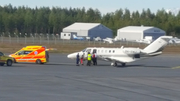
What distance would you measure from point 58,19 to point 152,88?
123 m

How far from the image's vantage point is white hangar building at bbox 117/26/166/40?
415ft

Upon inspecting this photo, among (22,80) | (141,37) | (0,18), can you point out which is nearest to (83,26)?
(141,37)

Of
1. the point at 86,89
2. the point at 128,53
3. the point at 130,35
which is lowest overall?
the point at 86,89

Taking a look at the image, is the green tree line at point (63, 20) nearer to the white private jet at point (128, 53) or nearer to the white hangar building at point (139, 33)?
the white hangar building at point (139, 33)

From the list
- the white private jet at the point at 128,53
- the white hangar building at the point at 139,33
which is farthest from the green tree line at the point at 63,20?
the white private jet at the point at 128,53

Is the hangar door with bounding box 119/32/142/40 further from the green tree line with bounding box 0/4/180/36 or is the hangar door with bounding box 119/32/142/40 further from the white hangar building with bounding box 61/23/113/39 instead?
the green tree line with bounding box 0/4/180/36

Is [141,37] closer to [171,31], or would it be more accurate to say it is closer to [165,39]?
[171,31]

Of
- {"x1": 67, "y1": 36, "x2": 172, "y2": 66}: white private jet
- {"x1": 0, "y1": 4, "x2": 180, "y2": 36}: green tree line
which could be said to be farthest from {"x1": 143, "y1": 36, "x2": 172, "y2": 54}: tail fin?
{"x1": 0, "y1": 4, "x2": 180, "y2": 36}: green tree line

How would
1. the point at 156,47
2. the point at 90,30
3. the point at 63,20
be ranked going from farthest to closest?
the point at 63,20 → the point at 90,30 → the point at 156,47

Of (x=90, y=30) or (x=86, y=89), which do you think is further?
(x=90, y=30)

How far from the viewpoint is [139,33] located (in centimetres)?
12650

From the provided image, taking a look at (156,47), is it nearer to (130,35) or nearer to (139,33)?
(139,33)

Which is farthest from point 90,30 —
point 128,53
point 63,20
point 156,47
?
point 128,53

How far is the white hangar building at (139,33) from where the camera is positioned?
126412 millimetres
